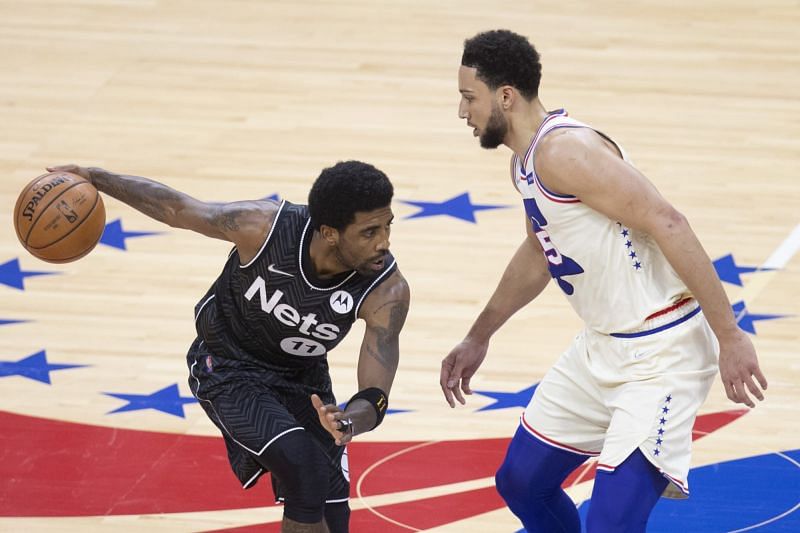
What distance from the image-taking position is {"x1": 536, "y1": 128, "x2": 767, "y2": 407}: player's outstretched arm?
171 inches

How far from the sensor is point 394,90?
38.4 ft

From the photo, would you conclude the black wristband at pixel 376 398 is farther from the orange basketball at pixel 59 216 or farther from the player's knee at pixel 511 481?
the orange basketball at pixel 59 216

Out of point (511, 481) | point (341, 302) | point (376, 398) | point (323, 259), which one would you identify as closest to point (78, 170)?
point (323, 259)

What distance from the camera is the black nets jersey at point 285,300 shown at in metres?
4.94

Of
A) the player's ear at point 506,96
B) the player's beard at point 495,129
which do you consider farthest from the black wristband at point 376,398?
the player's ear at point 506,96

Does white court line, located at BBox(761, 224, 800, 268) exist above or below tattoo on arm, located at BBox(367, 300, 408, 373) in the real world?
below

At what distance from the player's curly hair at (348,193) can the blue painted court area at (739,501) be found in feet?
6.45

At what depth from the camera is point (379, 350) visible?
4875 mm

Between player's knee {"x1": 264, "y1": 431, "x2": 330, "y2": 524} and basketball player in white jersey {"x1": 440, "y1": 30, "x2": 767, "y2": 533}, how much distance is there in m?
0.64

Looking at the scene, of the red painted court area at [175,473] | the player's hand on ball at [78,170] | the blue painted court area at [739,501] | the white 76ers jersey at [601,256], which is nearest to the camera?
the white 76ers jersey at [601,256]

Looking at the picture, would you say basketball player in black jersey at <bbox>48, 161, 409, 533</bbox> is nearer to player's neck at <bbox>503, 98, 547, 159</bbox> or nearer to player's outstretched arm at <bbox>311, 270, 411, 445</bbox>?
player's outstretched arm at <bbox>311, 270, 411, 445</bbox>

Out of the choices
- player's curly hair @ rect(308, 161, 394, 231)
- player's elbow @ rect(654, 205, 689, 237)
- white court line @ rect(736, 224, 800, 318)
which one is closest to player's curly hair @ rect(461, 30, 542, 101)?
player's curly hair @ rect(308, 161, 394, 231)

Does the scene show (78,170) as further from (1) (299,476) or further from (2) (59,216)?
(1) (299,476)

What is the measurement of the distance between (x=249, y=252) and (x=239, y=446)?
70 cm
